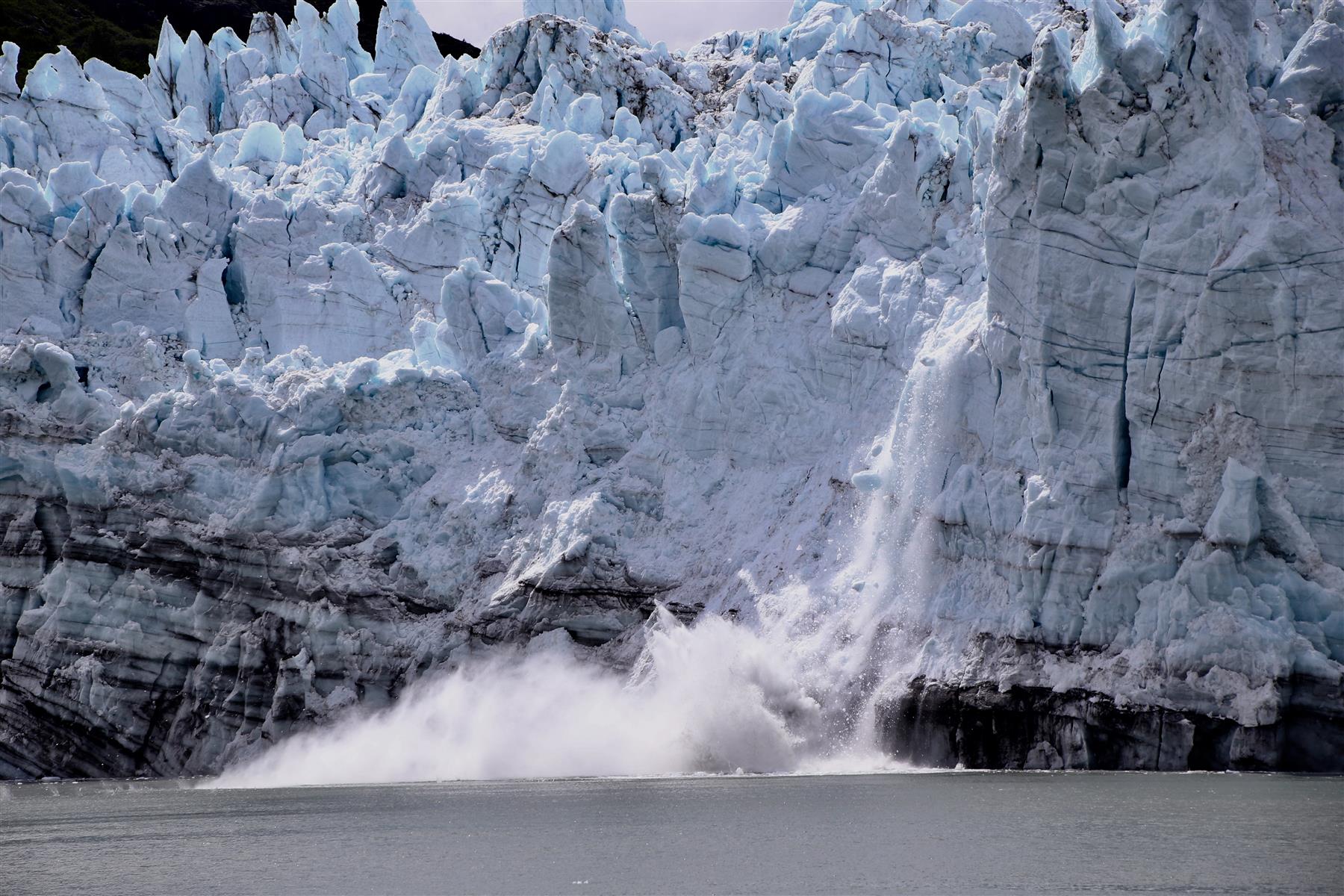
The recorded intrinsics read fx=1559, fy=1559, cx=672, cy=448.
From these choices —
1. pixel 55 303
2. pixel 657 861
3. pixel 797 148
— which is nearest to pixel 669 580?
pixel 797 148

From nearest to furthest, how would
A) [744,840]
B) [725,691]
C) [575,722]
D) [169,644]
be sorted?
[744,840] < [725,691] < [575,722] < [169,644]

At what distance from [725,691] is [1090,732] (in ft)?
19.9

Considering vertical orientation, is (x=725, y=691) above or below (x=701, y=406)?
below

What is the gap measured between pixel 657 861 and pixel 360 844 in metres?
4.24

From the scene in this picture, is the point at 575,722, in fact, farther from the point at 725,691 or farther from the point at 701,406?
the point at 701,406

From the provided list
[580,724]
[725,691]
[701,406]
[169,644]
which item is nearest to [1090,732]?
[725,691]

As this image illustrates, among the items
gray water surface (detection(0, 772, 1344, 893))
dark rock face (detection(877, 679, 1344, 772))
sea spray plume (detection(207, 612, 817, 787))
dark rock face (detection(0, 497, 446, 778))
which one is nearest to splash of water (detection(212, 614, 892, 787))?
sea spray plume (detection(207, 612, 817, 787))

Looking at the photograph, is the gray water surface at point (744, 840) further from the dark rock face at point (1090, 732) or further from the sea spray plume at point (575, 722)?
the sea spray plume at point (575, 722)

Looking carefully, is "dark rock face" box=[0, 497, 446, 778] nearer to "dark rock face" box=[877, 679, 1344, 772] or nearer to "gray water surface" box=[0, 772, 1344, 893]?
"gray water surface" box=[0, 772, 1344, 893]

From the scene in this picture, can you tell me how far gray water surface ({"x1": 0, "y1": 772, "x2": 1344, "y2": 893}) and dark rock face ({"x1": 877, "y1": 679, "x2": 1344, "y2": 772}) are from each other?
1.83ft

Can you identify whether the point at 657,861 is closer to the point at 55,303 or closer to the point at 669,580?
the point at 669,580

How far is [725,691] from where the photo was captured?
2533 cm

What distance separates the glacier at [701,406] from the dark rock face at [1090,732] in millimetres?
56

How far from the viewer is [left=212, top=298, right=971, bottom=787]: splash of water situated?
81.6ft
